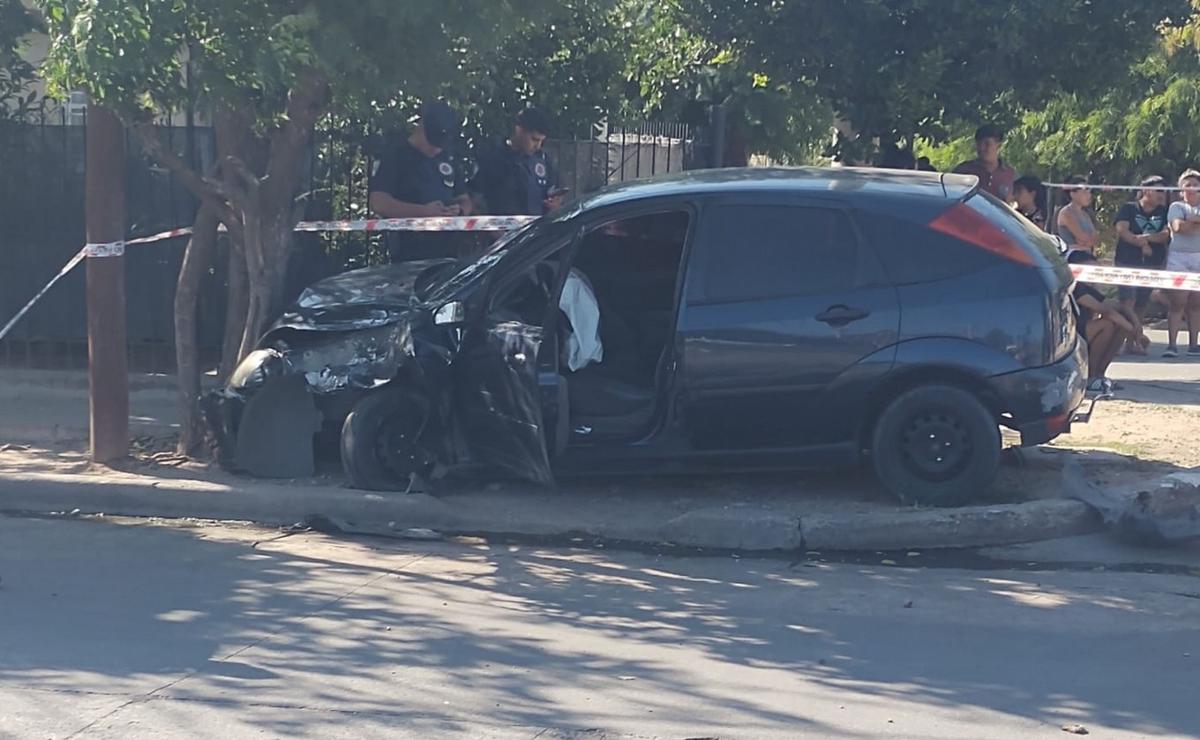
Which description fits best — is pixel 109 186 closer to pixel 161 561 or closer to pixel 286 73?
pixel 286 73

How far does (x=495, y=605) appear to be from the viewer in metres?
6.59

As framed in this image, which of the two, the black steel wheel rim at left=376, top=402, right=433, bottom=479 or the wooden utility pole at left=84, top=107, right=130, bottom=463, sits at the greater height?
the wooden utility pole at left=84, top=107, right=130, bottom=463

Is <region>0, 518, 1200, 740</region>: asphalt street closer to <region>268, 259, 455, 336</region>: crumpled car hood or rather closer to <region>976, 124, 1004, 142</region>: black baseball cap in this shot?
<region>268, 259, 455, 336</region>: crumpled car hood

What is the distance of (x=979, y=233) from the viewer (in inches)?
297

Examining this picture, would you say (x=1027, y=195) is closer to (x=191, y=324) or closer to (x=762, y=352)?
(x=762, y=352)

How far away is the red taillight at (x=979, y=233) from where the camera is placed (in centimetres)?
752

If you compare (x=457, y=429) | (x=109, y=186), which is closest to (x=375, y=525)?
(x=457, y=429)

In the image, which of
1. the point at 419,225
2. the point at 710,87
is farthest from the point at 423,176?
the point at 710,87

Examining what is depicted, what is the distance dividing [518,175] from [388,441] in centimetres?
313

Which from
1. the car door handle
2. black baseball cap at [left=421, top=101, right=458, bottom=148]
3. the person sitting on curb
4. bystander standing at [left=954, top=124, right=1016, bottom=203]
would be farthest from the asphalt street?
bystander standing at [left=954, top=124, right=1016, bottom=203]

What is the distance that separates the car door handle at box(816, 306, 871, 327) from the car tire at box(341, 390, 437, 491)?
2105 millimetres

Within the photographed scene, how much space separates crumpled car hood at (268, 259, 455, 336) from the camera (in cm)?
818

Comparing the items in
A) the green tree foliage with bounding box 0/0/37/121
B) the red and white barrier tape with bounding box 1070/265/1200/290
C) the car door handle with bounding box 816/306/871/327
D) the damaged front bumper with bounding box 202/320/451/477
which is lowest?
the damaged front bumper with bounding box 202/320/451/477

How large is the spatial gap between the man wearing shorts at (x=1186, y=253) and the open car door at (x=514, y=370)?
23.1ft
